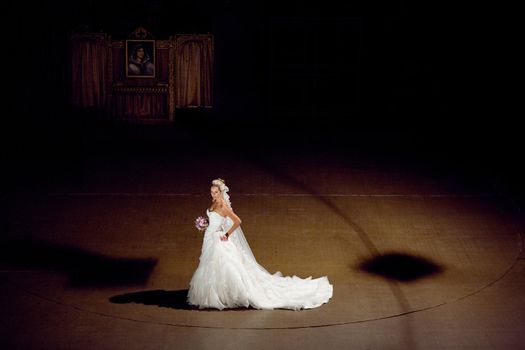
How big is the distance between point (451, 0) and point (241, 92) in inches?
185

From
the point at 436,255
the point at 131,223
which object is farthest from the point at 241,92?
the point at 436,255

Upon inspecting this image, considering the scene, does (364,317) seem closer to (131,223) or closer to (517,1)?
(131,223)

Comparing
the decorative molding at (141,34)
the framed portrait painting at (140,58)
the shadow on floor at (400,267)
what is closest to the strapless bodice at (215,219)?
the shadow on floor at (400,267)

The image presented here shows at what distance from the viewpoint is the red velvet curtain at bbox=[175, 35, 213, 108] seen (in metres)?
16.5

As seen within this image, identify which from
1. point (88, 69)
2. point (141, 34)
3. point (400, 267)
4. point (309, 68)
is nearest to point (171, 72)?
point (141, 34)

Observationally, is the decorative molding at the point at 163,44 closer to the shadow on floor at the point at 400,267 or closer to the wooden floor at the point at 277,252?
the wooden floor at the point at 277,252

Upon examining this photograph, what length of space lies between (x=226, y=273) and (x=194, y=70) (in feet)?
28.3

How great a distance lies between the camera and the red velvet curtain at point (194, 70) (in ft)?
54.0

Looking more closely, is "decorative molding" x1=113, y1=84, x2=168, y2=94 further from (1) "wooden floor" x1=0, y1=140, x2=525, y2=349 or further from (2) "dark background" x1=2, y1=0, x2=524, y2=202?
(1) "wooden floor" x1=0, y1=140, x2=525, y2=349

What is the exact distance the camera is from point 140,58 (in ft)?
54.0

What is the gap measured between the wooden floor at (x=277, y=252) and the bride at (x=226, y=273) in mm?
166

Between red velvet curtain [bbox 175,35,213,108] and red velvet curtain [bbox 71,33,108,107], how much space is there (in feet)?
4.96

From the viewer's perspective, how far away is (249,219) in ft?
37.7

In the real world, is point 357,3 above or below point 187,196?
above
